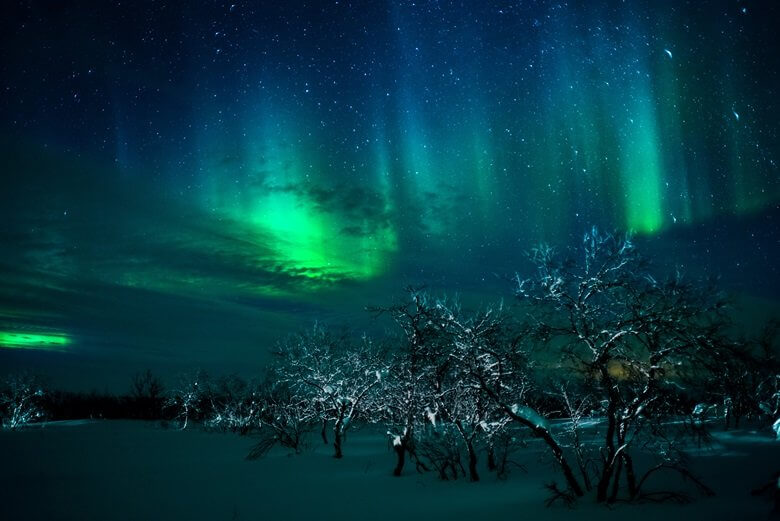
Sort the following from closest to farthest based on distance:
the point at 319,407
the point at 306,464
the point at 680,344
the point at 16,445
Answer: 1. the point at 680,344
2. the point at 306,464
3. the point at 319,407
4. the point at 16,445

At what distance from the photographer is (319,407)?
1139 inches

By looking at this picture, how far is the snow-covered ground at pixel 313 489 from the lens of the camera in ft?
39.3

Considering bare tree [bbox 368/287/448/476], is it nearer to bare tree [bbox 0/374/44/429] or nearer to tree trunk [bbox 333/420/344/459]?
tree trunk [bbox 333/420/344/459]

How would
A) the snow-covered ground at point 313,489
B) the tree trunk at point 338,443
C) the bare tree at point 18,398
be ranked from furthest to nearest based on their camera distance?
the bare tree at point 18,398
the tree trunk at point 338,443
the snow-covered ground at point 313,489

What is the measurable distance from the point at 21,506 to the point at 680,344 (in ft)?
64.6

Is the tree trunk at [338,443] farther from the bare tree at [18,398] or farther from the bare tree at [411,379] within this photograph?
the bare tree at [18,398]

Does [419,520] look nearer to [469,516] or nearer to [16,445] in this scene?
[469,516]

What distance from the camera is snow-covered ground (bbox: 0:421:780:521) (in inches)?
472

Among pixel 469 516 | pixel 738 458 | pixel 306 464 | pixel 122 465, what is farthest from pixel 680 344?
pixel 122 465

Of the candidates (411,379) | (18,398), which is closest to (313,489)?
(411,379)

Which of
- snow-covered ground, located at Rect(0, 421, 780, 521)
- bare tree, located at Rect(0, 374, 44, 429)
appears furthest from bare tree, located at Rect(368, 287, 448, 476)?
bare tree, located at Rect(0, 374, 44, 429)

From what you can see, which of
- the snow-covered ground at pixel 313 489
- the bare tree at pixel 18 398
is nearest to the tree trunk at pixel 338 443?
the snow-covered ground at pixel 313 489

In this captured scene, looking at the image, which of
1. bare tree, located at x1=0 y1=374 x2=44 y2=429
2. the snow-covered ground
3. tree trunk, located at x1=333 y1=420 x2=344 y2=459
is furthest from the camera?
bare tree, located at x1=0 y1=374 x2=44 y2=429

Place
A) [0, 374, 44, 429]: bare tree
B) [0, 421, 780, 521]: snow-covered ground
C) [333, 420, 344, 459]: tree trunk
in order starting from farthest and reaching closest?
[0, 374, 44, 429]: bare tree < [333, 420, 344, 459]: tree trunk < [0, 421, 780, 521]: snow-covered ground
